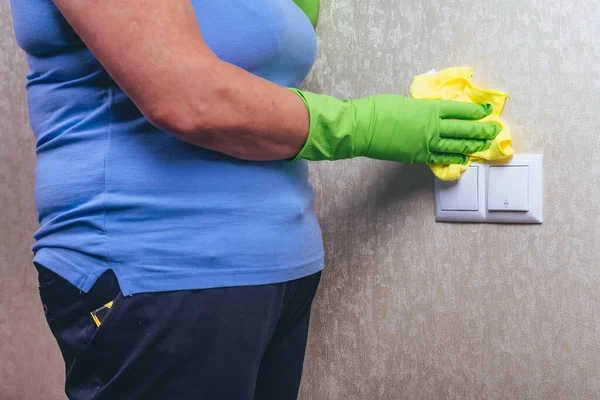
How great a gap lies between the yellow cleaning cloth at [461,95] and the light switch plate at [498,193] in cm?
2

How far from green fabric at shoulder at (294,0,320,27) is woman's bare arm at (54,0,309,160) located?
0.34m

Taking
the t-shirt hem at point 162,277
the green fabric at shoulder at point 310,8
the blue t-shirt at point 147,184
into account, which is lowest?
the t-shirt hem at point 162,277

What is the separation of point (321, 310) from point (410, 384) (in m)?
0.18

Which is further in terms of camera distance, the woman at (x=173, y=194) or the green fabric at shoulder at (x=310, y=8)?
the green fabric at shoulder at (x=310, y=8)

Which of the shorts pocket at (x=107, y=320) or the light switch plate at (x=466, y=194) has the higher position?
the light switch plate at (x=466, y=194)

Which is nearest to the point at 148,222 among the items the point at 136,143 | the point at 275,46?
the point at 136,143

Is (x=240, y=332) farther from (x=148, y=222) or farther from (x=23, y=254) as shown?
(x=23, y=254)

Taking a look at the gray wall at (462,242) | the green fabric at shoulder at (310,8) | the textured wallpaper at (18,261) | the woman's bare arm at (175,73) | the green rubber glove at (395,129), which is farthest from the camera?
the textured wallpaper at (18,261)

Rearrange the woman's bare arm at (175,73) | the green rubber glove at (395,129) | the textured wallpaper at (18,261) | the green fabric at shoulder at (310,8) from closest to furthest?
1. the woman's bare arm at (175,73)
2. the green rubber glove at (395,129)
3. the green fabric at shoulder at (310,8)
4. the textured wallpaper at (18,261)

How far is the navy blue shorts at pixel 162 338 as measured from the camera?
54cm

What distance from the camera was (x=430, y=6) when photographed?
82 centimetres

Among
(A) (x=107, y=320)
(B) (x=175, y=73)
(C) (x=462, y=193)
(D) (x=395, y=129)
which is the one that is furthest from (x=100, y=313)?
(C) (x=462, y=193)

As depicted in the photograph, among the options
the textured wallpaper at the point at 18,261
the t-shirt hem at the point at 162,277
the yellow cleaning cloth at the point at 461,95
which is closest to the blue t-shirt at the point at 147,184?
the t-shirt hem at the point at 162,277

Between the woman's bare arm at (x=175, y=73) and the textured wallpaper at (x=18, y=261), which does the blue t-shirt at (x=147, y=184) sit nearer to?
the woman's bare arm at (x=175, y=73)
